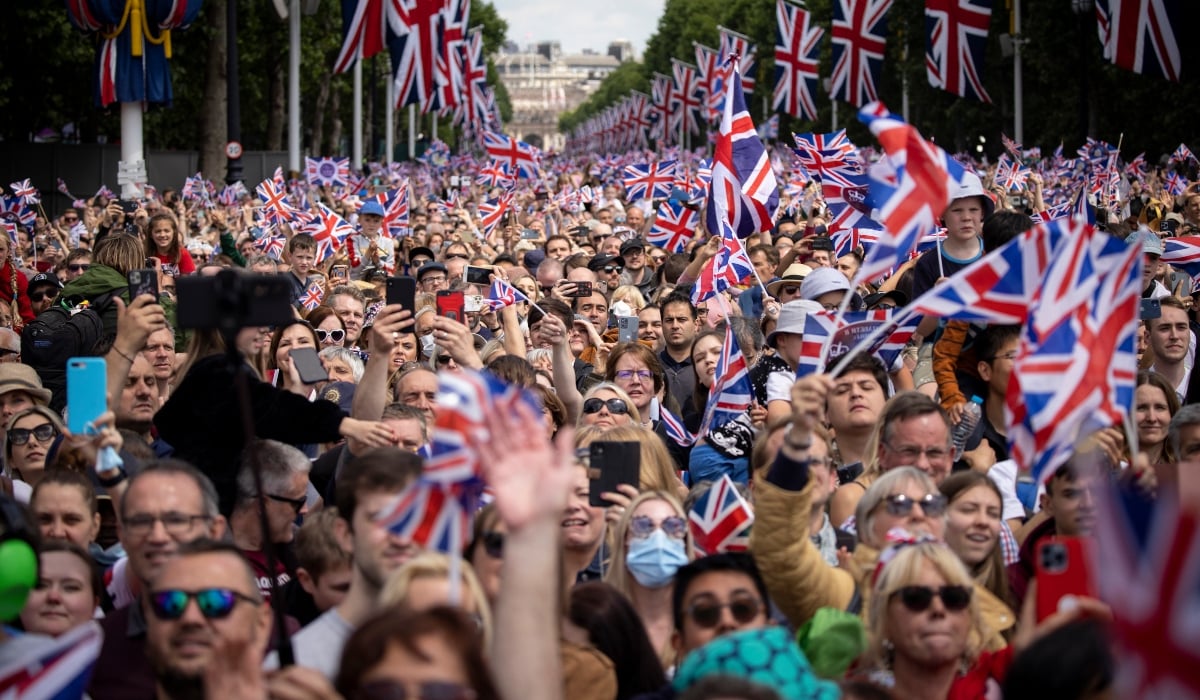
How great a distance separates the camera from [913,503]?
17.8 ft

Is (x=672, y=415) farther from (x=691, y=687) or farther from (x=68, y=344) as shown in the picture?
(x=691, y=687)

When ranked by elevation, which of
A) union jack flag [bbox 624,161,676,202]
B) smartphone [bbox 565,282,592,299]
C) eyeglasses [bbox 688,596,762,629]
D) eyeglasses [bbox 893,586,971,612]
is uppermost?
union jack flag [bbox 624,161,676,202]

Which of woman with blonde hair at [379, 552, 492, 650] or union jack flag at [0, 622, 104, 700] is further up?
woman with blonde hair at [379, 552, 492, 650]

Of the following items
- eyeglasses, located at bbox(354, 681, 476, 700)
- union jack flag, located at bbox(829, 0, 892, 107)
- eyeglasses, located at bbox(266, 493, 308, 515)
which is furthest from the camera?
union jack flag, located at bbox(829, 0, 892, 107)

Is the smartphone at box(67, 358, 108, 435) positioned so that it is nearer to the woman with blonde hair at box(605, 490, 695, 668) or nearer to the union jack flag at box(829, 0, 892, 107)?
the woman with blonde hair at box(605, 490, 695, 668)

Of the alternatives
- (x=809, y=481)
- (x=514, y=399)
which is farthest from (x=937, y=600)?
(x=514, y=399)

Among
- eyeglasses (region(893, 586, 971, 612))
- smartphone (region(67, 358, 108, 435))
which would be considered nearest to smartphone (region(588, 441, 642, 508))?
eyeglasses (region(893, 586, 971, 612))

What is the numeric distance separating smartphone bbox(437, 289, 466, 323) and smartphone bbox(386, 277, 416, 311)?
0.85 metres

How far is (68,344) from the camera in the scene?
9.48m

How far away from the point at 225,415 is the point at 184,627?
2.17m

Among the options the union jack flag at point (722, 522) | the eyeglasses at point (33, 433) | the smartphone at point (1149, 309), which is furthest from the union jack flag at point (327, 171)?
the union jack flag at point (722, 522)

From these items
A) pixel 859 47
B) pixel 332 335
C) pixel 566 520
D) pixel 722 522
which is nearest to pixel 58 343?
pixel 332 335

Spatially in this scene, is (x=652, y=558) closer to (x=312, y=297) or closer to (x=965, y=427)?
(x=965, y=427)

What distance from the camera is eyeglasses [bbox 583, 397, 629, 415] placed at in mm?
7527
